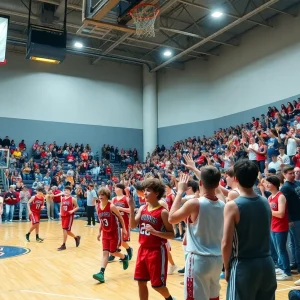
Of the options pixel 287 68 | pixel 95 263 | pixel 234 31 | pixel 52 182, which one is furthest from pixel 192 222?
pixel 234 31

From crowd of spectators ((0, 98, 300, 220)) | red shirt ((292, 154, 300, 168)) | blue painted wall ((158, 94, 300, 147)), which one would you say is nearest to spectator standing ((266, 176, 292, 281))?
red shirt ((292, 154, 300, 168))

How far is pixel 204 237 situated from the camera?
318 centimetres

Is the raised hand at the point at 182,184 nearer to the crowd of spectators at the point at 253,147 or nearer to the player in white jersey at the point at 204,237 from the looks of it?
the player in white jersey at the point at 204,237

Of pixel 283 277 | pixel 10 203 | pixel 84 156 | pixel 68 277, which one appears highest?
pixel 84 156

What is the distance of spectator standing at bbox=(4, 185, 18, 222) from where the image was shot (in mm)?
16641

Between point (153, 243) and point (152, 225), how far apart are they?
20cm

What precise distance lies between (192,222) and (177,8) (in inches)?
673

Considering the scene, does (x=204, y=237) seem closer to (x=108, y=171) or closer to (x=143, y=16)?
(x=143, y=16)

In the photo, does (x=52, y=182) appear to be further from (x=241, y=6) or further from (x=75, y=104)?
(x=241, y=6)

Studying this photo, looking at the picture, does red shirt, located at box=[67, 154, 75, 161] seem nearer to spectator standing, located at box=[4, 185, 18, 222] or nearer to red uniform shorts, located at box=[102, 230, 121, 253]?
spectator standing, located at box=[4, 185, 18, 222]

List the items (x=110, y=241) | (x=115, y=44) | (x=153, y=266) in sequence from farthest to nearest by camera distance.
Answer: (x=115, y=44) → (x=110, y=241) → (x=153, y=266)

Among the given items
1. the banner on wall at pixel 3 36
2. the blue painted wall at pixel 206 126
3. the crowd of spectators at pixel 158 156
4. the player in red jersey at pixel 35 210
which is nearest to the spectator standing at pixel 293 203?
the crowd of spectators at pixel 158 156

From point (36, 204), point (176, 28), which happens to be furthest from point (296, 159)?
point (176, 28)

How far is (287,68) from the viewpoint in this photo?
1766 cm
